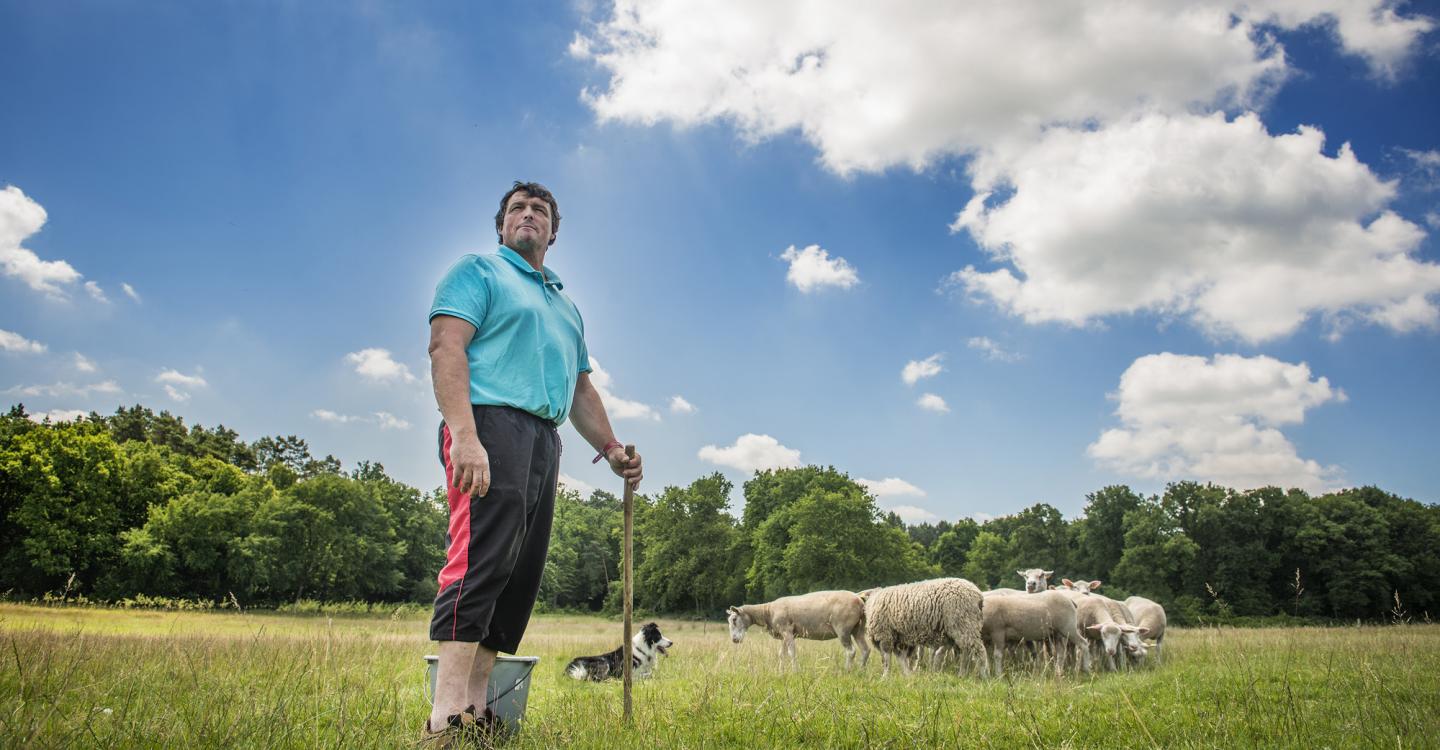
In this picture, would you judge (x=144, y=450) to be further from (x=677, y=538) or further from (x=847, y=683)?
(x=847, y=683)

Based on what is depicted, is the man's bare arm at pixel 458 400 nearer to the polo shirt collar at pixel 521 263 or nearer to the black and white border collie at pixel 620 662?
the polo shirt collar at pixel 521 263

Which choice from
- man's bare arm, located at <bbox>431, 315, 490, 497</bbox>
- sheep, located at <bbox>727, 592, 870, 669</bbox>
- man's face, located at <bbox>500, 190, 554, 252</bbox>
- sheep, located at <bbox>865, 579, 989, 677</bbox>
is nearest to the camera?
man's bare arm, located at <bbox>431, 315, 490, 497</bbox>

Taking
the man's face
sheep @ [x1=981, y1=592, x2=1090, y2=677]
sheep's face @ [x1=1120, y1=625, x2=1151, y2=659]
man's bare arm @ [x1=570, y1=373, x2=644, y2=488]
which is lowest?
sheep's face @ [x1=1120, y1=625, x2=1151, y2=659]

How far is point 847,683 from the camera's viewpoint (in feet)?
23.3

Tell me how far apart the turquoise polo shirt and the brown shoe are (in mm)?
1264

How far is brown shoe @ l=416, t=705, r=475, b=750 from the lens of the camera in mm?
2539

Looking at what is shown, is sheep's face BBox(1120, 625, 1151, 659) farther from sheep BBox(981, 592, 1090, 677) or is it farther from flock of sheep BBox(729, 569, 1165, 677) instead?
sheep BBox(981, 592, 1090, 677)

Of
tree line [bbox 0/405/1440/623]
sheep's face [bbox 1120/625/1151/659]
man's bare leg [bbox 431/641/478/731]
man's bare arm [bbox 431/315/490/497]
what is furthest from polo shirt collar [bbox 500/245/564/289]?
tree line [bbox 0/405/1440/623]

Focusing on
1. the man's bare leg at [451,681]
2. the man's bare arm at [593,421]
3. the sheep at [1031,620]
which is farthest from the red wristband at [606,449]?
the sheep at [1031,620]

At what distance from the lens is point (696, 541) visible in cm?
5272

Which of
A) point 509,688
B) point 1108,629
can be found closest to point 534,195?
point 509,688

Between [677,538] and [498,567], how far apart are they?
51.2 m

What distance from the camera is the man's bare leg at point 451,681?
106 inches

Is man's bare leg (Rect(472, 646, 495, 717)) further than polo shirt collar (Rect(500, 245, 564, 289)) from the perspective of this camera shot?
No
